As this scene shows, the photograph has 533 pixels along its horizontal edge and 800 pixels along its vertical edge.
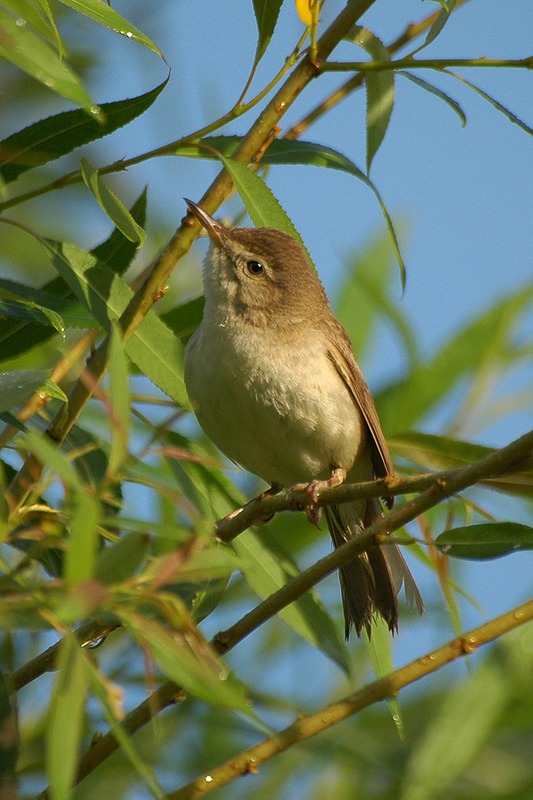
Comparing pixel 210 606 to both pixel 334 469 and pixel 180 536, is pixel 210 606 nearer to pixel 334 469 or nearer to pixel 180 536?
pixel 180 536

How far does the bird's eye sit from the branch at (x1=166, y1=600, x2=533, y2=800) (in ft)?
6.61

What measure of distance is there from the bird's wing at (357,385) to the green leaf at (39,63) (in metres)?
1.78

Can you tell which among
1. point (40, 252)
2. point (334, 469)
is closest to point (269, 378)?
point (334, 469)

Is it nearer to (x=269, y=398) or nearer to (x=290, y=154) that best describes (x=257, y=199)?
(x=290, y=154)

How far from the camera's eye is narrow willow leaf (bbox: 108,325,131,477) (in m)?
1.42

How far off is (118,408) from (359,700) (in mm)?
792

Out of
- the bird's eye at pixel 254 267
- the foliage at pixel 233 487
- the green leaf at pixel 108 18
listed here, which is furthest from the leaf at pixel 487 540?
the bird's eye at pixel 254 267

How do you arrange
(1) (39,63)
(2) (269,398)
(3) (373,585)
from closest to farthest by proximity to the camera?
(1) (39,63) → (2) (269,398) → (3) (373,585)

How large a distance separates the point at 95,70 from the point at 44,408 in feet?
4.42

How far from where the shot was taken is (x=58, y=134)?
8.56 ft

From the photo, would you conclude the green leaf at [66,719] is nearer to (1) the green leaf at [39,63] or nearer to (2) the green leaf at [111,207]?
(1) the green leaf at [39,63]

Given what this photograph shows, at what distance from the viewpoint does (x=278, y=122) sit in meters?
2.64

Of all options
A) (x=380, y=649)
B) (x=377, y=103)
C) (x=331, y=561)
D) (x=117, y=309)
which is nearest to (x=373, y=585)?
(x=380, y=649)

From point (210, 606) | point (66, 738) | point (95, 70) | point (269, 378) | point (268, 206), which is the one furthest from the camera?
point (95, 70)
